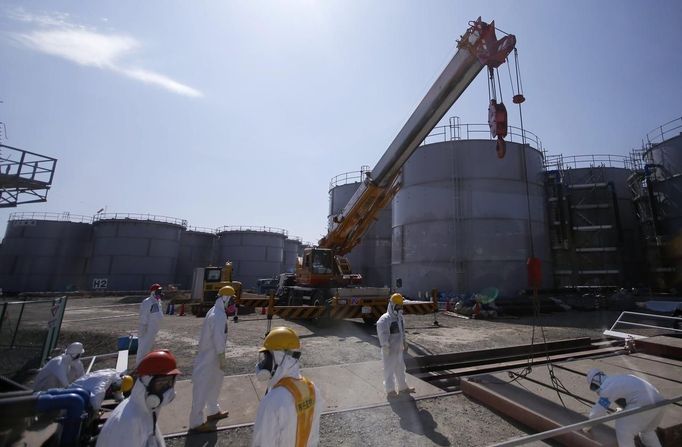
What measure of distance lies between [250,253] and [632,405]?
38743 mm

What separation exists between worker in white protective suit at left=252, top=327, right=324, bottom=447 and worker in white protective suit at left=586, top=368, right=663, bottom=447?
10.2 ft

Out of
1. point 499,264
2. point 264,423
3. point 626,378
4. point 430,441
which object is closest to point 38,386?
point 264,423

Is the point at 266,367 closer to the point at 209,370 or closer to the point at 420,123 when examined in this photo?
the point at 209,370

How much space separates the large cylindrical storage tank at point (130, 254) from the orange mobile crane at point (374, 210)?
79.9ft

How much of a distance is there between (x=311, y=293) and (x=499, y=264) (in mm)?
11713

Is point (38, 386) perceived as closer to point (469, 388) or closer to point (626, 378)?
point (469, 388)

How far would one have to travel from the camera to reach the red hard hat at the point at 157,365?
2.15m

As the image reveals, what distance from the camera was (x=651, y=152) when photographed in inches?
904

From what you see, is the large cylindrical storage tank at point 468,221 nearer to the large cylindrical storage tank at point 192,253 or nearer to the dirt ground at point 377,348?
the dirt ground at point 377,348

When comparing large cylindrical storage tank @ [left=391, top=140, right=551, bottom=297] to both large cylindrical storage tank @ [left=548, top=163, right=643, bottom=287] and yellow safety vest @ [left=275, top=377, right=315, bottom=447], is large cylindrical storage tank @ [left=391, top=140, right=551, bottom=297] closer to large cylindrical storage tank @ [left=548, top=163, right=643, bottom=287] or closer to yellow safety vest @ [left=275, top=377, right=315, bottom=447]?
large cylindrical storage tank @ [left=548, top=163, right=643, bottom=287]

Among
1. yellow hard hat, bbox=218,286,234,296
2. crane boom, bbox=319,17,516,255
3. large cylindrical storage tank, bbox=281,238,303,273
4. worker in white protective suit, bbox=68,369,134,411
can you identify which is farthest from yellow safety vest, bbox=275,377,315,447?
large cylindrical storage tank, bbox=281,238,303,273

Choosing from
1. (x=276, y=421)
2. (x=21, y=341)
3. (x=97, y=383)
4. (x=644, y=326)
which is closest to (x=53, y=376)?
(x=97, y=383)

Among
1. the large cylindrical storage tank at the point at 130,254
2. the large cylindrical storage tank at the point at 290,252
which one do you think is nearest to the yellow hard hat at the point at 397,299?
the large cylindrical storage tank at the point at 130,254

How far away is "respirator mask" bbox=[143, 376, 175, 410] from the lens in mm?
2135
